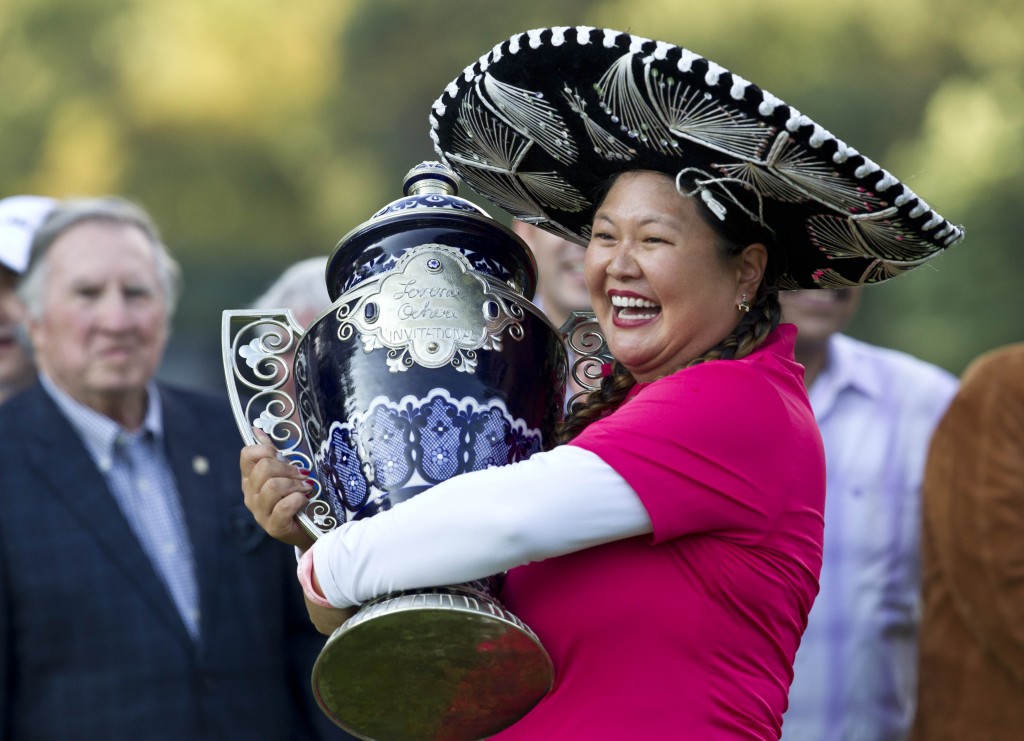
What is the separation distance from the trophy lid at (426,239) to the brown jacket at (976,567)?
211 centimetres

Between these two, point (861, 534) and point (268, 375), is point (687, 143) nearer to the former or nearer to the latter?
point (268, 375)

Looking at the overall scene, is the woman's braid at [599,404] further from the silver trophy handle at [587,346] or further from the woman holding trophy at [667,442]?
the silver trophy handle at [587,346]

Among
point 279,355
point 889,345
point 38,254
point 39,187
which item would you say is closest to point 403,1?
point 39,187

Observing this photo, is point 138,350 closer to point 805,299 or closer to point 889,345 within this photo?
point 805,299

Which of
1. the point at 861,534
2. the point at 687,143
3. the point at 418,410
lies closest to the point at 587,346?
the point at 418,410

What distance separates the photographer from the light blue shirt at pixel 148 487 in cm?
398

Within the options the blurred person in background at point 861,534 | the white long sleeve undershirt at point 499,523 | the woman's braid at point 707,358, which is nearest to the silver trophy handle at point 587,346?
the woman's braid at point 707,358

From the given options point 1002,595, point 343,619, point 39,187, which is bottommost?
point 1002,595

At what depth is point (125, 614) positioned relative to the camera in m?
3.82

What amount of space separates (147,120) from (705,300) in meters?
16.9

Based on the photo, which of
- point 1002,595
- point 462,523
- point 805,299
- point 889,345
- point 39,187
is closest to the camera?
point 462,523

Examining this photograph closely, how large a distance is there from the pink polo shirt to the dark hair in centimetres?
9

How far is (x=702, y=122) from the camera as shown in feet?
7.63

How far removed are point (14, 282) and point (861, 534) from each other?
114 inches
